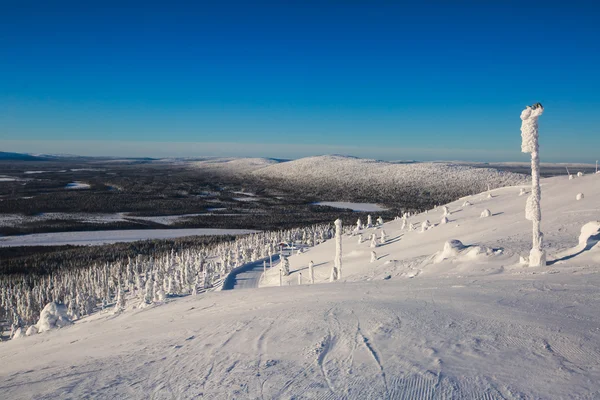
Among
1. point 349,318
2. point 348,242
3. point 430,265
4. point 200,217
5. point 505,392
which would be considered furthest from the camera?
point 200,217

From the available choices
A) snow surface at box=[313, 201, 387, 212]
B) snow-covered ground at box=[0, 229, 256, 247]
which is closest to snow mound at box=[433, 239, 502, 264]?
snow-covered ground at box=[0, 229, 256, 247]

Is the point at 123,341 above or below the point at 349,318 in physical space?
below

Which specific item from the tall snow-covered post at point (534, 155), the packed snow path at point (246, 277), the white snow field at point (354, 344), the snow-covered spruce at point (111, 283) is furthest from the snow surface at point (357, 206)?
the white snow field at point (354, 344)

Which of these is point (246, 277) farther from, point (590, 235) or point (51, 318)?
point (590, 235)

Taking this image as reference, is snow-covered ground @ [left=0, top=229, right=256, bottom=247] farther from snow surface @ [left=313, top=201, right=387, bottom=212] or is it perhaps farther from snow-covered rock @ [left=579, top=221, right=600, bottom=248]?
snow-covered rock @ [left=579, top=221, right=600, bottom=248]

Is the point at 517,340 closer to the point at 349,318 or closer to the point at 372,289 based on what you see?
the point at 349,318

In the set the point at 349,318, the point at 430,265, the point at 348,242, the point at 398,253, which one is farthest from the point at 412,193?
the point at 349,318
